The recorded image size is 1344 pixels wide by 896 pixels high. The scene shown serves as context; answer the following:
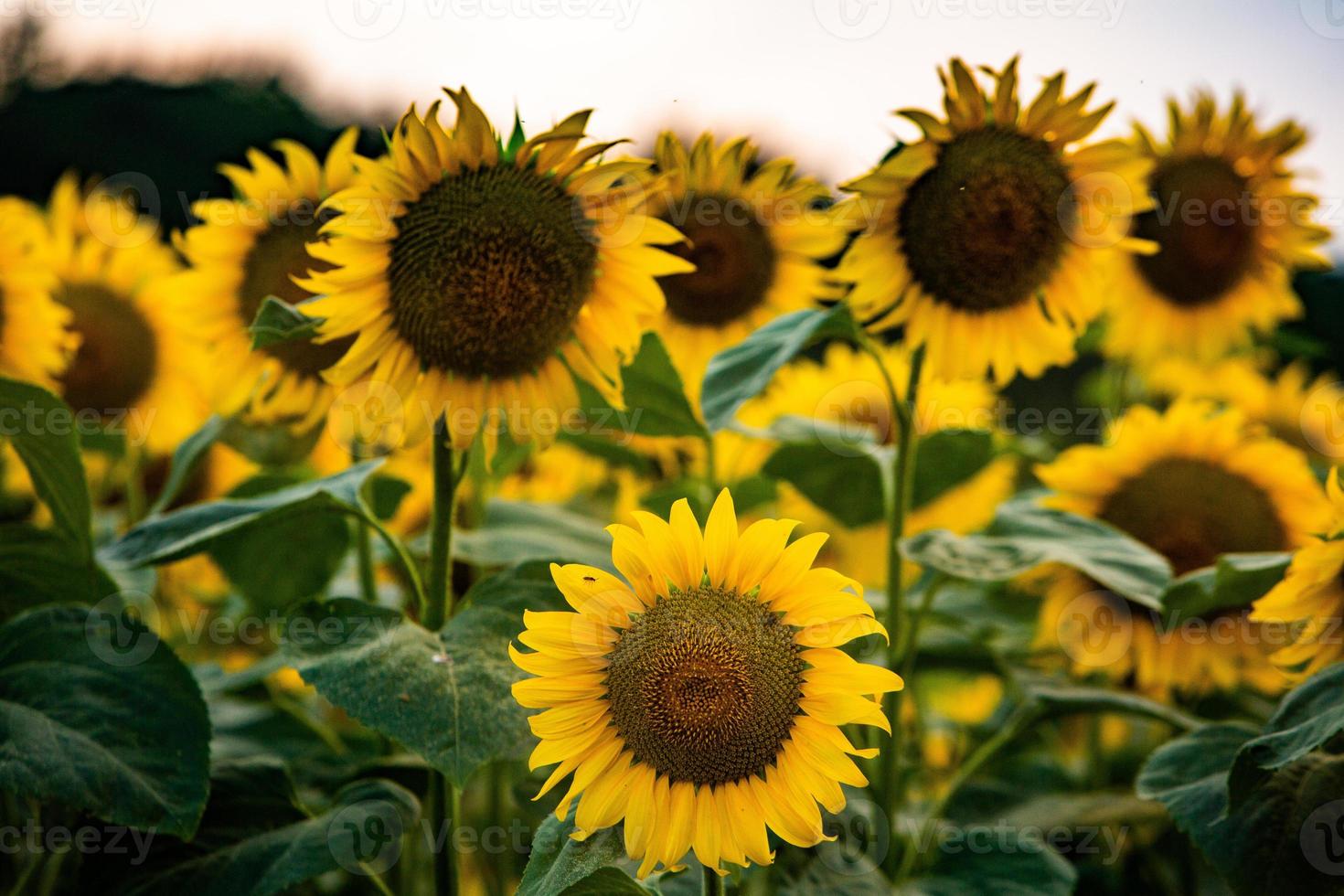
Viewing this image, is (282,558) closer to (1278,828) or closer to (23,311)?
(23,311)

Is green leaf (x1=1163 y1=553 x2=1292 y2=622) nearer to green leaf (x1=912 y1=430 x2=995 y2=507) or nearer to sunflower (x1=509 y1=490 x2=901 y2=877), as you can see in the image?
green leaf (x1=912 y1=430 x2=995 y2=507)

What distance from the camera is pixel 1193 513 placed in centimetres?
174

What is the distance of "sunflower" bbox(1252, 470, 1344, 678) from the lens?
115 centimetres

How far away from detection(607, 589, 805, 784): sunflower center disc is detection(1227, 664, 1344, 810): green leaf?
442mm

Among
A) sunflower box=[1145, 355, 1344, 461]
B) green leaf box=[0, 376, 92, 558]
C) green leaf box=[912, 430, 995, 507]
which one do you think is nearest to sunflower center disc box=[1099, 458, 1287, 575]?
green leaf box=[912, 430, 995, 507]

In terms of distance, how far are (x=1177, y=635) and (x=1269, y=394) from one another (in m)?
1.23

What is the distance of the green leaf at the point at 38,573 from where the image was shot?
1.42 metres

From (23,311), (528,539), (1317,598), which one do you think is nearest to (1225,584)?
(1317,598)

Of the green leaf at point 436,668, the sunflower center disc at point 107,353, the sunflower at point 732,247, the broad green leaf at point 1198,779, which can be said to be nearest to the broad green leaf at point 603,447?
the sunflower at point 732,247

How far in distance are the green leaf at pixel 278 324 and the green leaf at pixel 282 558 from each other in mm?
394

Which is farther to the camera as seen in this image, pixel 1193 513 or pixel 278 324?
pixel 1193 513

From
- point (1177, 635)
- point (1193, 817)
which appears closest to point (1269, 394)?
point (1177, 635)

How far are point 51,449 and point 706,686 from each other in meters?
0.90

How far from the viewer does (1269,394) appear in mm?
2686
